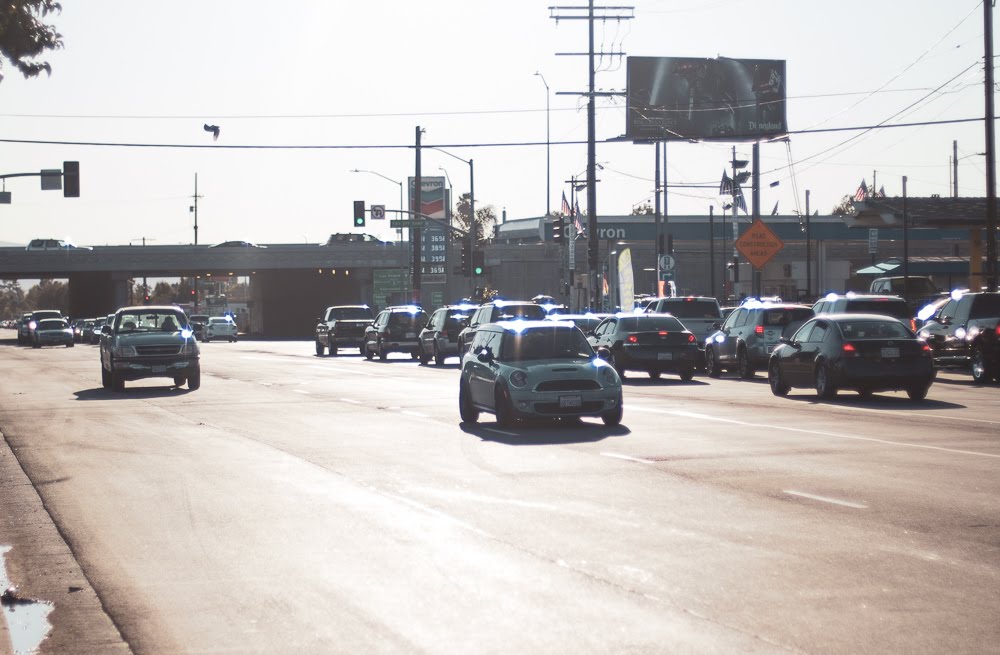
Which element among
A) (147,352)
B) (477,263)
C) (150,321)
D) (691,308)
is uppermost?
(477,263)

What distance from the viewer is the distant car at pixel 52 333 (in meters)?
78.6

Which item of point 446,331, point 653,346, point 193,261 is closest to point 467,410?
point 653,346

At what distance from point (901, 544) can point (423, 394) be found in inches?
748

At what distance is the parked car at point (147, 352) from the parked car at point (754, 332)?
13.1 meters

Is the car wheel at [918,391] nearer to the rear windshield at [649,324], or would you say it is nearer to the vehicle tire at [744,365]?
the vehicle tire at [744,365]

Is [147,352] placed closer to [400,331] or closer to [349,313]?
[400,331]

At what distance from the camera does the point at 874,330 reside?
24469 mm

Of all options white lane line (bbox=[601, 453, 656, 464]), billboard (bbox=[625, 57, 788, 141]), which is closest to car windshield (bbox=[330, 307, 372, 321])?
billboard (bbox=[625, 57, 788, 141])

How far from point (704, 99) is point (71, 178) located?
34411 mm

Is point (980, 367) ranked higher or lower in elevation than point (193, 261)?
lower

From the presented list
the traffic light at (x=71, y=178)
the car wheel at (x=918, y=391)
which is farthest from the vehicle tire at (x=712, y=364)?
the traffic light at (x=71, y=178)

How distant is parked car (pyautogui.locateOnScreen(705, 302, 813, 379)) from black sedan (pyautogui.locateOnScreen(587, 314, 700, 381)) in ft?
3.68

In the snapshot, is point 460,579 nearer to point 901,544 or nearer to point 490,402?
point 901,544

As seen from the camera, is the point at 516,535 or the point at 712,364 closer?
the point at 516,535
